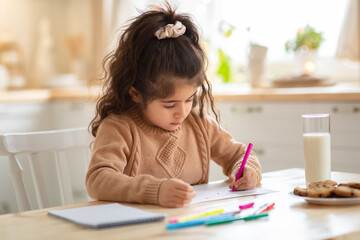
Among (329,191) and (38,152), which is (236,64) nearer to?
(38,152)

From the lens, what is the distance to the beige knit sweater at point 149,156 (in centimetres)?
116

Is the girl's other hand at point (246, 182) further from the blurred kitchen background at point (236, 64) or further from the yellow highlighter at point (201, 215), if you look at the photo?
the blurred kitchen background at point (236, 64)

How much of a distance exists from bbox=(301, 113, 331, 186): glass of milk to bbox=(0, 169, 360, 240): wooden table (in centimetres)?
16

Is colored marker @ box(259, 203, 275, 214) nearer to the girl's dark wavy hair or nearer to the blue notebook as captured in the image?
the blue notebook

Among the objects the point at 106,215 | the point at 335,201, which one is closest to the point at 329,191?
the point at 335,201

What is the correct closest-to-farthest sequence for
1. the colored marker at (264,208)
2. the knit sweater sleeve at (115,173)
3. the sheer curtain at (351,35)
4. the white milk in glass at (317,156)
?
1. the colored marker at (264,208)
2. the knit sweater sleeve at (115,173)
3. the white milk in glass at (317,156)
4. the sheer curtain at (351,35)

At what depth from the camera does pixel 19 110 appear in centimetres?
326

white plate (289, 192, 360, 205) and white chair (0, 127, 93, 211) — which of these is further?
white chair (0, 127, 93, 211)

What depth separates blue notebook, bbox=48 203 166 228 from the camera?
944mm

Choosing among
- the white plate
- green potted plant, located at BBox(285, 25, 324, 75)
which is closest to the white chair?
the white plate

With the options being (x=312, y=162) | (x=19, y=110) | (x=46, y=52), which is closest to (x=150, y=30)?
(x=312, y=162)

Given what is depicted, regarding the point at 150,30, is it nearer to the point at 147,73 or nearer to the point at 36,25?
the point at 147,73

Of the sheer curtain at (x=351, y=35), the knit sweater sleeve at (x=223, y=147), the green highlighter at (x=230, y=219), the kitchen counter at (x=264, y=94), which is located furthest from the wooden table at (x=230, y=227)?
the sheer curtain at (x=351, y=35)

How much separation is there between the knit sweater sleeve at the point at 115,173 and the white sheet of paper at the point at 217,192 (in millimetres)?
104
